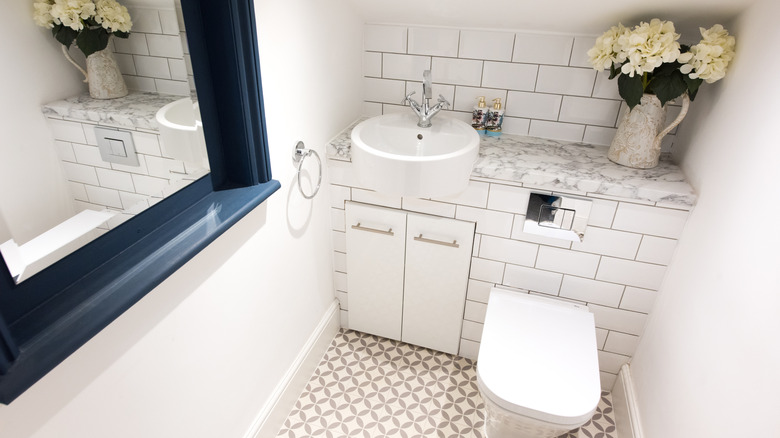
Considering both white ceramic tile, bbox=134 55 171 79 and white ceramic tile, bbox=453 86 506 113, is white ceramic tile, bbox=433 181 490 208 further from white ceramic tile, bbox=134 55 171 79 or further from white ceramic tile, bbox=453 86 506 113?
white ceramic tile, bbox=134 55 171 79

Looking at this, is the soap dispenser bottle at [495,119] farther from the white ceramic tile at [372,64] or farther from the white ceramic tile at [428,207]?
the white ceramic tile at [372,64]

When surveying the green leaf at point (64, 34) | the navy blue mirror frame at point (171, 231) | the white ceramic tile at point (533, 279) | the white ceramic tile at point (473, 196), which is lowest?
the white ceramic tile at point (533, 279)

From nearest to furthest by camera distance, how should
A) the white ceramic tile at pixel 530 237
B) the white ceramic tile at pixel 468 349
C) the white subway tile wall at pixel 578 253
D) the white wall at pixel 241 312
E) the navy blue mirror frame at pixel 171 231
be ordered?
1. the navy blue mirror frame at pixel 171 231
2. the white wall at pixel 241 312
3. the white subway tile wall at pixel 578 253
4. the white ceramic tile at pixel 530 237
5. the white ceramic tile at pixel 468 349

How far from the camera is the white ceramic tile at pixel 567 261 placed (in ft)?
4.96

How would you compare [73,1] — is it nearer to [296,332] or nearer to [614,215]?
[296,332]

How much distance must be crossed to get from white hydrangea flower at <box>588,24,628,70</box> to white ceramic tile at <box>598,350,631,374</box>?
1.02 m

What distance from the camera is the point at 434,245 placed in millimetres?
1652

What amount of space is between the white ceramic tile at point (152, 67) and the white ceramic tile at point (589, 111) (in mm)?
1307

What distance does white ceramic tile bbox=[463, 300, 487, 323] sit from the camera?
1751 millimetres

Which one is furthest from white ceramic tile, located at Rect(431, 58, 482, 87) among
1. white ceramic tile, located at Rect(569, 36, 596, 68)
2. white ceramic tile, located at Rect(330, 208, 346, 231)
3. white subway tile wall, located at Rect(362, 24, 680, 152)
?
white ceramic tile, located at Rect(330, 208, 346, 231)

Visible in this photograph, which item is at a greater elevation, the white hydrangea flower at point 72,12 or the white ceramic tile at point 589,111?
the white hydrangea flower at point 72,12

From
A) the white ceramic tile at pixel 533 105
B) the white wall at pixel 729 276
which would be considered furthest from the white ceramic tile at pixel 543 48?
the white wall at pixel 729 276

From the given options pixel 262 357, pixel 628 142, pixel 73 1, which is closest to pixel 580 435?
pixel 628 142

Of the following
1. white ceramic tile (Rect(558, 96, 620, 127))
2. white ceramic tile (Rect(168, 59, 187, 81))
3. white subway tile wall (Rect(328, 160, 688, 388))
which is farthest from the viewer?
white ceramic tile (Rect(558, 96, 620, 127))
